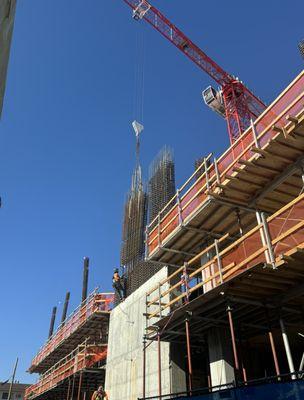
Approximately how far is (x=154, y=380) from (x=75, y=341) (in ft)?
65.2

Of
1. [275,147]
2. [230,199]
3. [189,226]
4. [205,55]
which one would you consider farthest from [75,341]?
[205,55]

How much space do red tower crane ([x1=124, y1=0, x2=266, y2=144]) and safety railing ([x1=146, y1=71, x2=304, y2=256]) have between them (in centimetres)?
3555

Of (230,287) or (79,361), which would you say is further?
(79,361)

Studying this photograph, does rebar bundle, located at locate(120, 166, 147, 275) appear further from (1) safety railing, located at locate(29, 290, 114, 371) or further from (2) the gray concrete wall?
(2) the gray concrete wall

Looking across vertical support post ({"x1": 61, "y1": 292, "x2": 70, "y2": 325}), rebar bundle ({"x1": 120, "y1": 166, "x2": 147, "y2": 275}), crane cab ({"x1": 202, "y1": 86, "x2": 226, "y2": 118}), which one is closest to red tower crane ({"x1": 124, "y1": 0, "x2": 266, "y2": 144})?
crane cab ({"x1": 202, "y1": 86, "x2": 226, "y2": 118})

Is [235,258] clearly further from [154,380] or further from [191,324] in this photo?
[154,380]

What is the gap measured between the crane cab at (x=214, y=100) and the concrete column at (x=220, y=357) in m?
40.4

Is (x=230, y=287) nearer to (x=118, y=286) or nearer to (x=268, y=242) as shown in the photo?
(x=268, y=242)

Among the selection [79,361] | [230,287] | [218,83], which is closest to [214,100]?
[218,83]

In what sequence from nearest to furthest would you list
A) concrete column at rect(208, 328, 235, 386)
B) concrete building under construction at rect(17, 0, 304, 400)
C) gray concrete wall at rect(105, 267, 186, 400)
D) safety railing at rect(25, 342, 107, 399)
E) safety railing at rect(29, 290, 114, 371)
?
concrete building under construction at rect(17, 0, 304, 400) < concrete column at rect(208, 328, 235, 386) < gray concrete wall at rect(105, 267, 186, 400) < safety railing at rect(25, 342, 107, 399) < safety railing at rect(29, 290, 114, 371)

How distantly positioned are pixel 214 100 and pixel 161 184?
24732mm

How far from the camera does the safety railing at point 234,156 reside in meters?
10.4

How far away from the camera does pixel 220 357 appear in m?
12.8

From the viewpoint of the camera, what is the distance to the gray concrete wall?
565 inches
